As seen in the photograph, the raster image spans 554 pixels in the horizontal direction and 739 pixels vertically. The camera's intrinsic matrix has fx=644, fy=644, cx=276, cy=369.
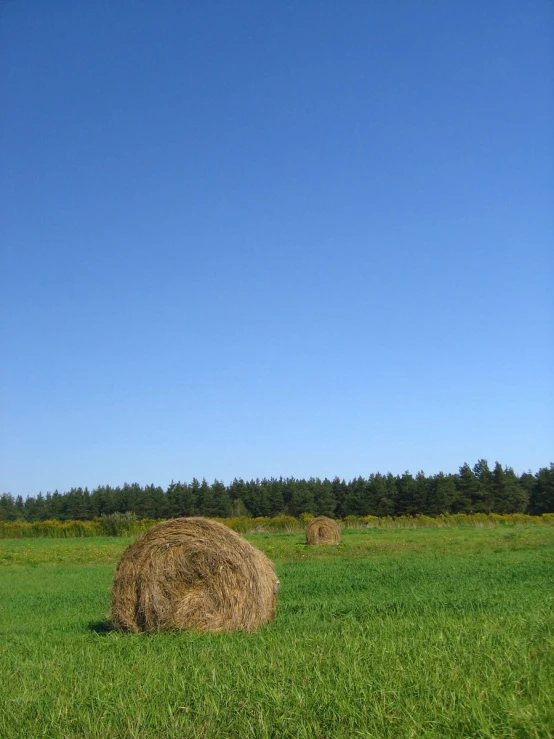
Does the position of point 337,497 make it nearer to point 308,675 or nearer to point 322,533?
point 322,533

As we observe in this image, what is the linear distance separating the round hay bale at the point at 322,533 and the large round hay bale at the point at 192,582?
76.4 ft

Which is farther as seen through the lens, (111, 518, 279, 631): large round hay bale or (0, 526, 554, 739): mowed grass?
(111, 518, 279, 631): large round hay bale

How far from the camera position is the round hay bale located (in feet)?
109

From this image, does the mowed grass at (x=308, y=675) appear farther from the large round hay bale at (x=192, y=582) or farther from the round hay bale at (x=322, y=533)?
the round hay bale at (x=322, y=533)

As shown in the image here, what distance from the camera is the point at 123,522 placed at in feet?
186

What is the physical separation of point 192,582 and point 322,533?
24187 millimetres

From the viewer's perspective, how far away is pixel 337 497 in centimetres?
9538

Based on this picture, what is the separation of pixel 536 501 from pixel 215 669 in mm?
88803

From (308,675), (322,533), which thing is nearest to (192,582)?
(308,675)

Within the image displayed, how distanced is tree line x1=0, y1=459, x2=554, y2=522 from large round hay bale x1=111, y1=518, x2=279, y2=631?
75.9 m

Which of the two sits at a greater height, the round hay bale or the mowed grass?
the mowed grass

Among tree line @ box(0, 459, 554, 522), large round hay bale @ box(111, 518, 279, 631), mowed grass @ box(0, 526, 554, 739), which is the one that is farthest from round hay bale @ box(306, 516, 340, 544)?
tree line @ box(0, 459, 554, 522)

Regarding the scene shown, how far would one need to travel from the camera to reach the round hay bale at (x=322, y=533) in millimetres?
33344

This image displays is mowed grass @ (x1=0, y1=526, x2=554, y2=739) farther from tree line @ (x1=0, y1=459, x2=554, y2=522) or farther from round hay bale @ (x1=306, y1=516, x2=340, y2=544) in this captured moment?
tree line @ (x1=0, y1=459, x2=554, y2=522)
